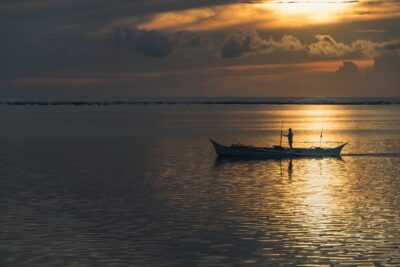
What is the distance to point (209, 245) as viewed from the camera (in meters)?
27.8

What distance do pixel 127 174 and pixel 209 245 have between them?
26.7 meters

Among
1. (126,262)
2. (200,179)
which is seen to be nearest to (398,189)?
(200,179)

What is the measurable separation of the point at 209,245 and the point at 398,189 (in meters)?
20.5

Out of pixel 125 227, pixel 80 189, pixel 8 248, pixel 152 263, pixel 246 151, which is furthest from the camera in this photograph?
pixel 246 151

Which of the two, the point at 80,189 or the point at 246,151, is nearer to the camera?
the point at 80,189

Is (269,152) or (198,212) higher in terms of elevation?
(269,152)

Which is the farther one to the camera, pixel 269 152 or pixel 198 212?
pixel 269 152

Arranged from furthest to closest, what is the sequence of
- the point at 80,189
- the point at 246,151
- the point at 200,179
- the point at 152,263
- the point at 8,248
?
the point at 246,151
the point at 200,179
the point at 80,189
the point at 8,248
the point at 152,263

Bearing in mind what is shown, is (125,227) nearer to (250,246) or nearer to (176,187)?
(250,246)

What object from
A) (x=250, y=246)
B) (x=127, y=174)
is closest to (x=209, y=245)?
(x=250, y=246)

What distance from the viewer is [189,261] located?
25188 millimetres

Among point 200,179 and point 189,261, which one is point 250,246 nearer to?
point 189,261

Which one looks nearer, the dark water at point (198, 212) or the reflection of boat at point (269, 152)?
the dark water at point (198, 212)

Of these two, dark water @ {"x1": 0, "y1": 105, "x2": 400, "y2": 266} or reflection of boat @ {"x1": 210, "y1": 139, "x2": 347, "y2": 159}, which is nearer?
dark water @ {"x1": 0, "y1": 105, "x2": 400, "y2": 266}
